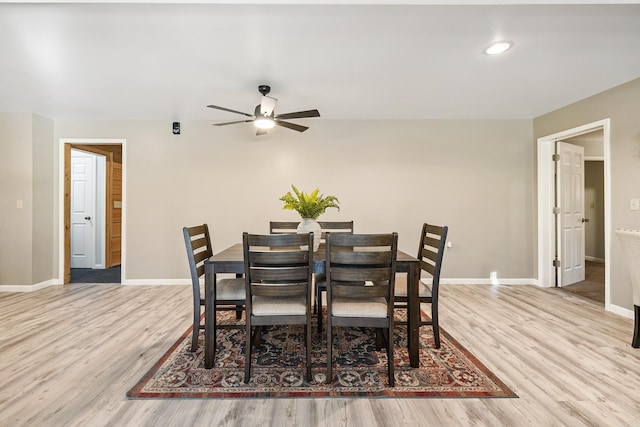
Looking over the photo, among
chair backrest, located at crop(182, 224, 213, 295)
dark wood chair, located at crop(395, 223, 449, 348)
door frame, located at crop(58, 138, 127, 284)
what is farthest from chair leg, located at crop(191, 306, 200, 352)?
door frame, located at crop(58, 138, 127, 284)

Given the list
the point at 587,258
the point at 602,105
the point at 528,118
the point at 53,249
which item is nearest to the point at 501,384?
the point at 602,105

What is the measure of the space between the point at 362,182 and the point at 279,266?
2.69 meters

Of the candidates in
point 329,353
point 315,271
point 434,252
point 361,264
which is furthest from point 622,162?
point 329,353

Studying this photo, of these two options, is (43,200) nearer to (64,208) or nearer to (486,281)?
(64,208)

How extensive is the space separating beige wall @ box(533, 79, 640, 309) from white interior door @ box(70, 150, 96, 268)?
24.5 ft

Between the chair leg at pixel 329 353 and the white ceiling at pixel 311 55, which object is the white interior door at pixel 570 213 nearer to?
the white ceiling at pixel 311 55

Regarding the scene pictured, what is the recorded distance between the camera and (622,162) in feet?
9.98

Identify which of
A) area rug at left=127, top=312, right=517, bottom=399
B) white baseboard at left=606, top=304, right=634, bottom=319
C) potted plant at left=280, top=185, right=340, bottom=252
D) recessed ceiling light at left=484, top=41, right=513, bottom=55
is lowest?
area rug at left=127, top=312, right=517, bottom=399

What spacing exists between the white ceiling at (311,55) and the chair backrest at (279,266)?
1277mm

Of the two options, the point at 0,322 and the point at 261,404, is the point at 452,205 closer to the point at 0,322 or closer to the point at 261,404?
the point at 261,404

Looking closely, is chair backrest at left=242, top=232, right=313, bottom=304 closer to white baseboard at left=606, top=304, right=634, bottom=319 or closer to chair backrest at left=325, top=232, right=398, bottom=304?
chair backrest at left=325, top=232, right=398, bottom=304

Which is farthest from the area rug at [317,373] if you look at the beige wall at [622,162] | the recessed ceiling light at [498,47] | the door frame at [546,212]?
the door frame at [546,212]

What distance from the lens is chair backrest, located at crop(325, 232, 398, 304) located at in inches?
68.7

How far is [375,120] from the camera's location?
4273mm
